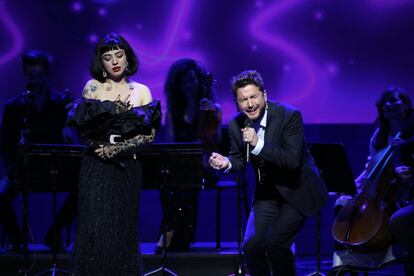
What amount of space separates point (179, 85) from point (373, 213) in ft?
7.26

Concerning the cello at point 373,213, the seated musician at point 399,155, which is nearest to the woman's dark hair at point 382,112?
the seated musician at point 399,155

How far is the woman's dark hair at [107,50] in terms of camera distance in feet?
13.9

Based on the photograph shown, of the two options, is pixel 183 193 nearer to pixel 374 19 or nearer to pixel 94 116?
Result: pixel 94 116

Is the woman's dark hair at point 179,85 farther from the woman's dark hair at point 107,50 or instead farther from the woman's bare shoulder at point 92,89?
the woman's bare shoulder at point 92,89

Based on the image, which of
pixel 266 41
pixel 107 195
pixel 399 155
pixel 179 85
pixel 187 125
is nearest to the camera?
pixel 107 195

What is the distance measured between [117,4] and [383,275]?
3793 mm

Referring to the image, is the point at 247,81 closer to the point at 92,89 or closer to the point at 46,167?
the point at 92,89

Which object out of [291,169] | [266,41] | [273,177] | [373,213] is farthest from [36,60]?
[373,213]

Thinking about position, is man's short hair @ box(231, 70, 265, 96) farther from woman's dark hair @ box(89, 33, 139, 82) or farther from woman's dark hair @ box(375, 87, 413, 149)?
woman's dark hair @ box(375, 87, 413, 149)

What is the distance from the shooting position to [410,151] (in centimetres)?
502

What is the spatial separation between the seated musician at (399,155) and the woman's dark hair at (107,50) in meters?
2.06

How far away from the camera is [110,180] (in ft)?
13.4

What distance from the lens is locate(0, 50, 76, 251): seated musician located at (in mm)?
5922

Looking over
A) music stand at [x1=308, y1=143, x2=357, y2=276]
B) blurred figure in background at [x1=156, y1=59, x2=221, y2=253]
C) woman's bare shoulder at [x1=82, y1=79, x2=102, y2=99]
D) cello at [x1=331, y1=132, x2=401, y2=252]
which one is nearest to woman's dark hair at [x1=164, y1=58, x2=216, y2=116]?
blurred figure in background at [x1=156, y1=59, x2=221, y2=253]
